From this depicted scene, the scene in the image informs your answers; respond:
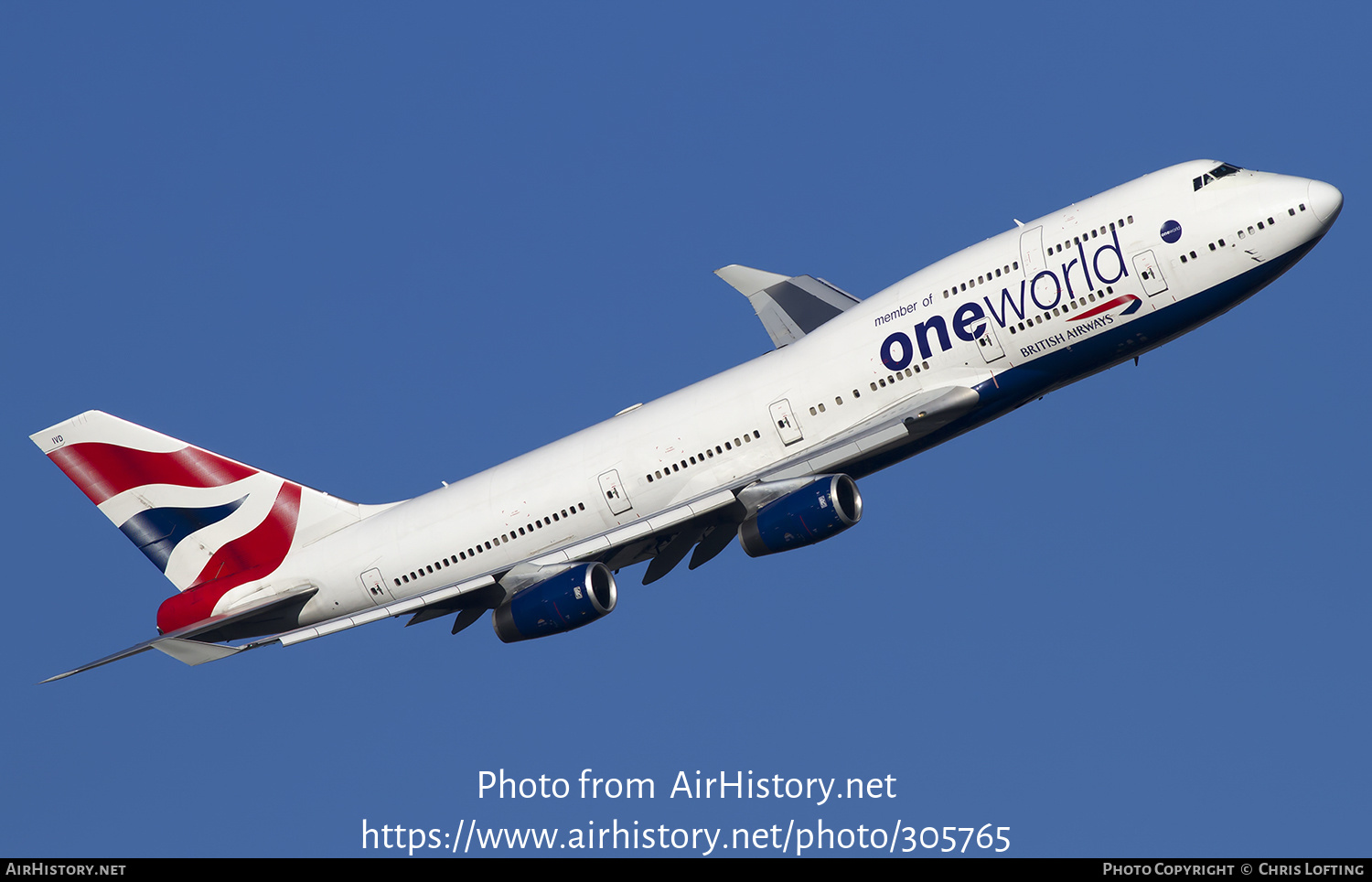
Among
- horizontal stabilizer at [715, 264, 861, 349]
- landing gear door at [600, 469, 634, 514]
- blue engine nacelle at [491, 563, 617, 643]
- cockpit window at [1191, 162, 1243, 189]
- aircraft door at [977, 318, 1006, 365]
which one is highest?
horizontal stabilizer at [715, 264, 861, 349]

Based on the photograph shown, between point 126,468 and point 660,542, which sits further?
point 126,468

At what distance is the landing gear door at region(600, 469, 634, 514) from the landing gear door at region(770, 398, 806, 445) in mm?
5641

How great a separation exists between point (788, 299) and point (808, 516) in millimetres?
18075

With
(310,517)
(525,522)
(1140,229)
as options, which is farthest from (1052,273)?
(310,517)

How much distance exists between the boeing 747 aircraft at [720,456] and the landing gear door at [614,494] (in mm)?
43

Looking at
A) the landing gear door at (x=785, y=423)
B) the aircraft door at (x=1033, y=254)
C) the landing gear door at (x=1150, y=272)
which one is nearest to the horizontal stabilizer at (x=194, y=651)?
the landing gear door at (x=785, y=423)

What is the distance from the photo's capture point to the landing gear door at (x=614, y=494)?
2157 inches

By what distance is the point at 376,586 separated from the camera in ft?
188

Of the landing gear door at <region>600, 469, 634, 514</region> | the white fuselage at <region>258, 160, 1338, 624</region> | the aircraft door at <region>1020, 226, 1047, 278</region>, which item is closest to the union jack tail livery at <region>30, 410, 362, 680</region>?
the white fuselage at <region>258, 160, 1338, 624</region>

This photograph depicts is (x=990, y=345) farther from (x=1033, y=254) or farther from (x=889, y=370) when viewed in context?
(x=889, y=370)

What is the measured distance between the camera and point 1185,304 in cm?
4878

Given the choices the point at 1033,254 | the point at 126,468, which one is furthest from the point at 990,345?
the point at 126,468

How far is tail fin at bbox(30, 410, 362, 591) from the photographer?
194ft

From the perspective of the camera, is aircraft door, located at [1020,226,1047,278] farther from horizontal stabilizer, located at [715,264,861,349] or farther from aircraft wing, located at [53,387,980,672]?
horizontal stabilizer, located at [715,264,861,349]
